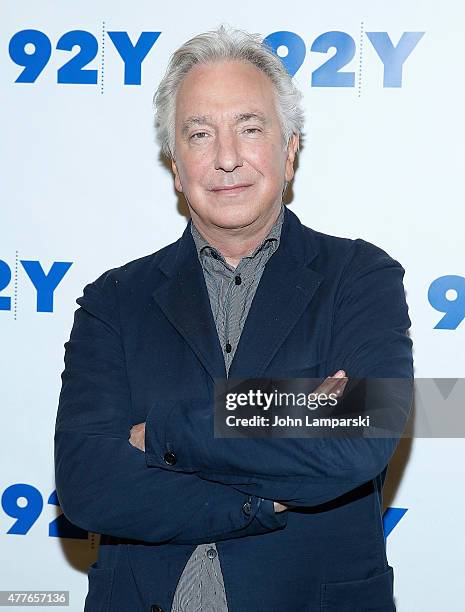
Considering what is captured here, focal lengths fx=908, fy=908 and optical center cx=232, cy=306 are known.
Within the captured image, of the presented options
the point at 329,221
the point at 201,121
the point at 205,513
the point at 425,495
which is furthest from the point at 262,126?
the point at 425,495

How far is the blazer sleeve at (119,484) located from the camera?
1.49 metres

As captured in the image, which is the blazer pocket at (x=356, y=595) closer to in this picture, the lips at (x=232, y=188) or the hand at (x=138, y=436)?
the hand at (x=138, y=436)

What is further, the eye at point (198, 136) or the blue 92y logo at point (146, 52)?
the blue 92y logo at point (146, 52)

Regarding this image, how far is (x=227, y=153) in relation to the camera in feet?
5.37

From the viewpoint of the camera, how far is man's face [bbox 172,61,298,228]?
1657 millimetres

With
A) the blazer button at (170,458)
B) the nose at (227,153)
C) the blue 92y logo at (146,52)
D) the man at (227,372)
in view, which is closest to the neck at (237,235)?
the man at (227,372)

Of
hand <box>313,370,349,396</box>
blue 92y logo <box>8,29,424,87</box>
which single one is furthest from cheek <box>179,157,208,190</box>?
blue 92y logo <box>8,29,424,87</box>

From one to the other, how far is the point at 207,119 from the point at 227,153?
9cm

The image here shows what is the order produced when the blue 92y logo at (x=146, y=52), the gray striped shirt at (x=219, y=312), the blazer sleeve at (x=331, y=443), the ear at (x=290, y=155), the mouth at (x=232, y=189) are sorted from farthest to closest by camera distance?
the blue 92y logo at (x=146, y=52)
the ear at (x=290, y=155)
the mouth at (x=232, y=189)
the gray striped shirt at (x=219, y=312)
the blazer sleeve at (x=331, y=443)

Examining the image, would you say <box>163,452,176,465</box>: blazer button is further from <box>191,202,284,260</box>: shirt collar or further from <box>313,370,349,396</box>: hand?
<box>191,202,284,260</box>: shirt collar

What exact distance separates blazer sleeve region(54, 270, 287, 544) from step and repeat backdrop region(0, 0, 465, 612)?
0.65 metres

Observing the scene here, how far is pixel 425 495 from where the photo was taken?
7.16ft

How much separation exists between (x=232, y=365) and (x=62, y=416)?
1.06 ft

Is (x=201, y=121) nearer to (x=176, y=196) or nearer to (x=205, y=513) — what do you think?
(x=176, y=196)
